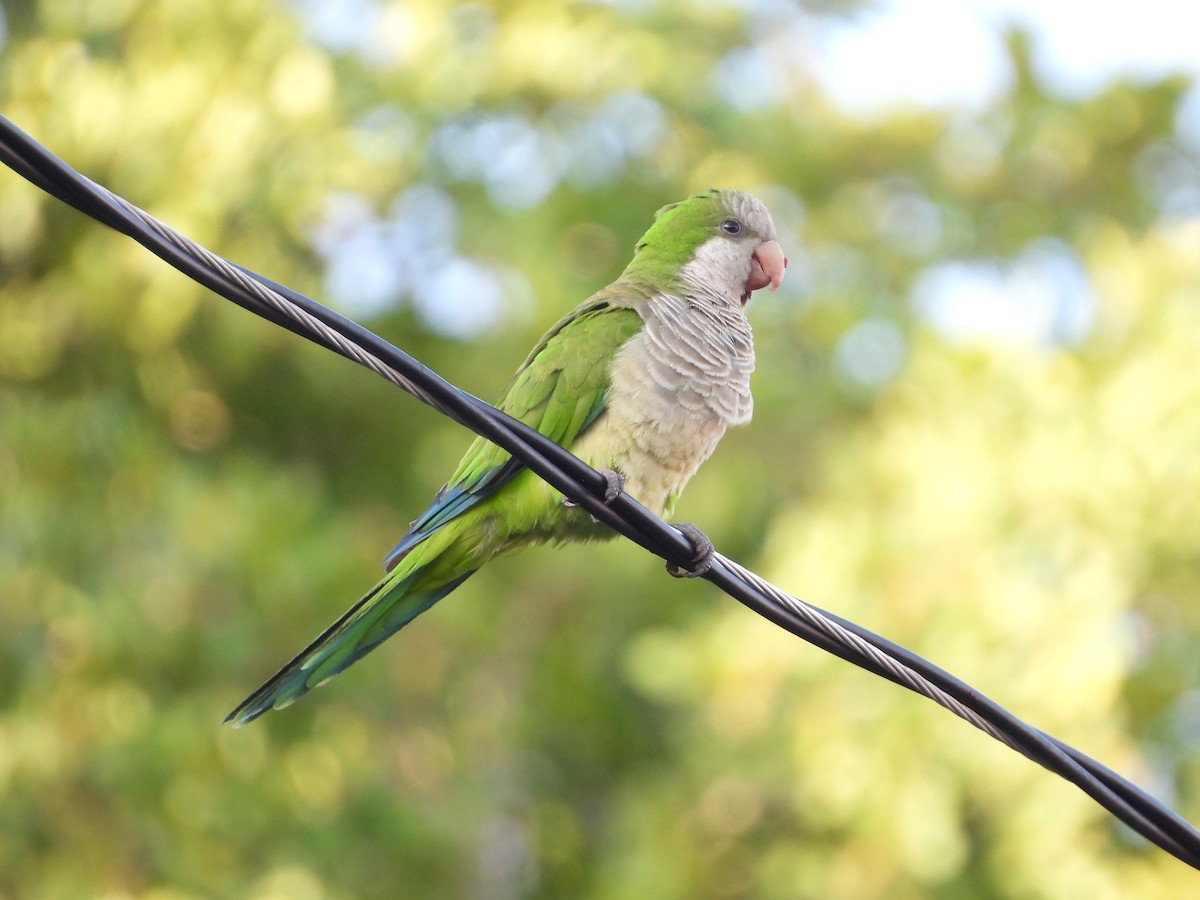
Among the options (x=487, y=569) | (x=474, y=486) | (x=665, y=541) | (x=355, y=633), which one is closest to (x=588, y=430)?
(x=474, y=486)

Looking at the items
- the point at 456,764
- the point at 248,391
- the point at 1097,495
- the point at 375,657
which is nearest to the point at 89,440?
the point at 248,391

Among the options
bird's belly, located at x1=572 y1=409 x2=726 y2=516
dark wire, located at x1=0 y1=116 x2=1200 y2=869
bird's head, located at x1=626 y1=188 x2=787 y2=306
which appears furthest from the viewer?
bird's head, located at x1=626 y1=188 x2=787 y2=306

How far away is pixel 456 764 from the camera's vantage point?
9.36 meters

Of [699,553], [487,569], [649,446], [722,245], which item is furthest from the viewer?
[487,569]

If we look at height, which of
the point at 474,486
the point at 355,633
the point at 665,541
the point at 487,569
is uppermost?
the point at 487,569

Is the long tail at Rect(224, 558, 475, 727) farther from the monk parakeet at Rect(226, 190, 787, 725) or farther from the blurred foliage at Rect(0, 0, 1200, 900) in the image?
the blurred foliage at Rect(0, 0, 1200, 900)

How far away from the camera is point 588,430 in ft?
10.7

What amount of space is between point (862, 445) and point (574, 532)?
5.87m

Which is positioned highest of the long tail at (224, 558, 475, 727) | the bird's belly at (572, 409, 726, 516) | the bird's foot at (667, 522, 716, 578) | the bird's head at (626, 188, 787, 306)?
the bird's head at (626, 188, 787, 306)

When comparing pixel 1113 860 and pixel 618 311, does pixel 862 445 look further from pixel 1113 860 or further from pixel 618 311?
pixel 618 311

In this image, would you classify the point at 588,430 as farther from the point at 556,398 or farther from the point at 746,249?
the point at 746,249

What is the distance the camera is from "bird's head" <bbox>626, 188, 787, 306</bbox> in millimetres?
3656

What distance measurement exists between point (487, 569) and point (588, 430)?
7275 millimetres

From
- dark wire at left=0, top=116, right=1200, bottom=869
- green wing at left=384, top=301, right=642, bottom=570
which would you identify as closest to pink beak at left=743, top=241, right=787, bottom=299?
green wing at left=384, top=301, right=642, bottom=570
